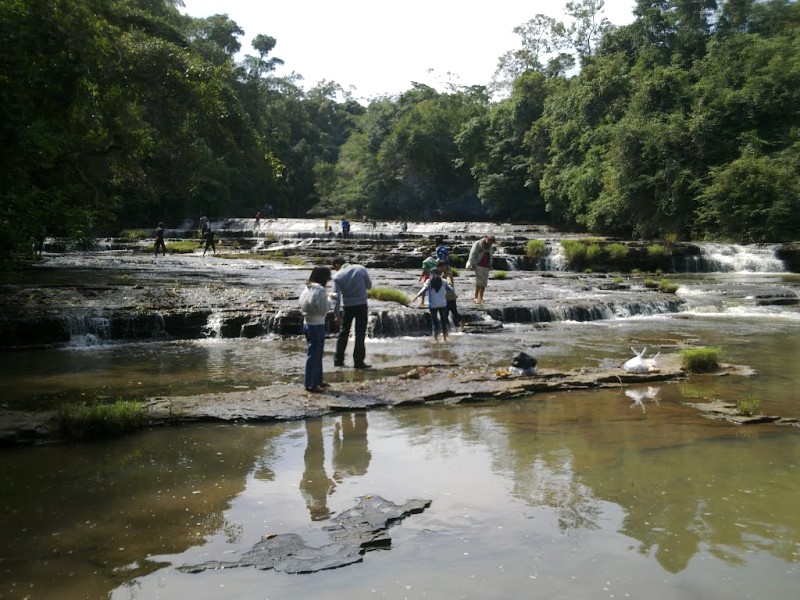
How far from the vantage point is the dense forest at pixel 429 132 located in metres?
13.0

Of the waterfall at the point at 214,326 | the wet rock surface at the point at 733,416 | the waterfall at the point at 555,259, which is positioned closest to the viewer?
the wet rock surface at the point at 733,416

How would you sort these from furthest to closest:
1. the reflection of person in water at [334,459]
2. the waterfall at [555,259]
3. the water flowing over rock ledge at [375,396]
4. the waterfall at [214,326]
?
1. the waterfall at [555,259]
2. the waterfall at [214,326]
3. the water flowing over rock ledge at [375,396]
4. the reflection of person in water at [334,459]

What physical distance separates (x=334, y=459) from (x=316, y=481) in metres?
0.64

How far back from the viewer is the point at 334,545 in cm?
457

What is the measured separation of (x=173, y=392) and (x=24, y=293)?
8.53 m

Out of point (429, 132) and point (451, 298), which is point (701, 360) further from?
point (429, 132)

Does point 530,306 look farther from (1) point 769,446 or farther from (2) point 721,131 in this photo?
(2) point 721,131

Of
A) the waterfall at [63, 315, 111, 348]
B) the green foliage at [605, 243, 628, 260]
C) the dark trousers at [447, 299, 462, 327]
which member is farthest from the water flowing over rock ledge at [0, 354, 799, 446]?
the green foliage at [605, 243, 628, 260]

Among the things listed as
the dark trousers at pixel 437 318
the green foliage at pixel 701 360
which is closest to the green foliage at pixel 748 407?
the green foliage at pixel 701 360

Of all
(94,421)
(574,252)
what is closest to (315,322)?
(94,421)

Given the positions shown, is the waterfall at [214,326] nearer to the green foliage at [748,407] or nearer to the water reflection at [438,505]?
the water reflection at [438,505]

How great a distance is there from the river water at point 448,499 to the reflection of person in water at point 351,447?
27 millimetres

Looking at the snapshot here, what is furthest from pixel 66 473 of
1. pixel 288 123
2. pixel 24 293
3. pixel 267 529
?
pixel 288 123

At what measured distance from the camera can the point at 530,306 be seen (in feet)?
58.2
